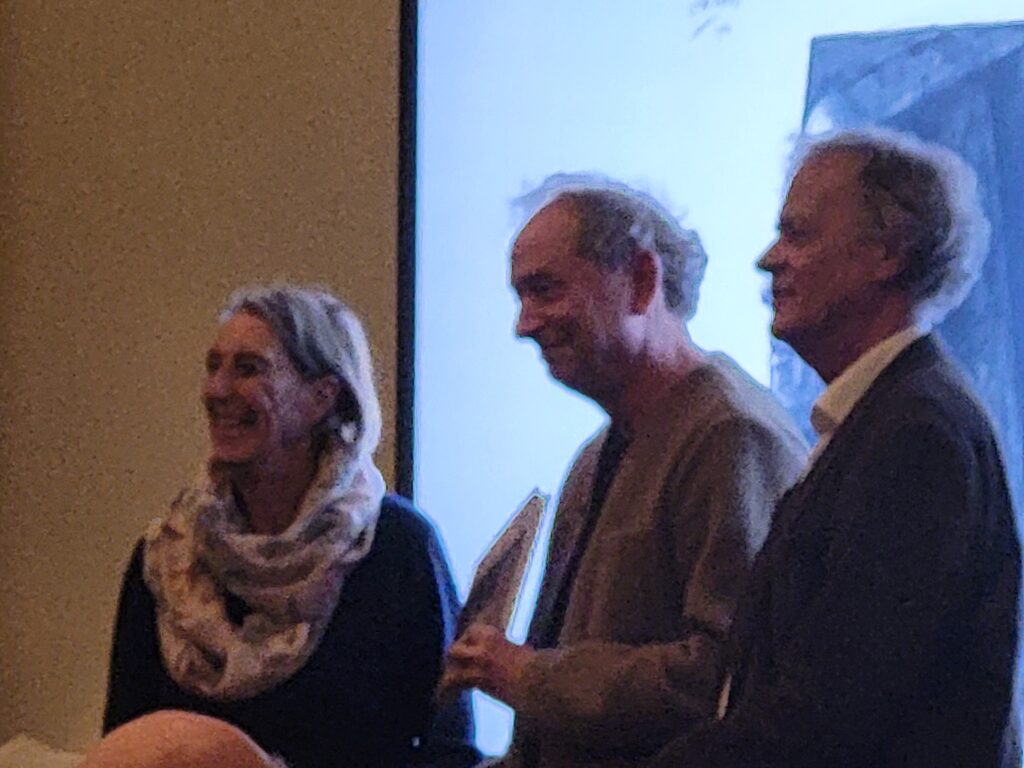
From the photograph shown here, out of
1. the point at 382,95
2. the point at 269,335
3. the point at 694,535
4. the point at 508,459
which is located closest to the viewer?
the point at 694,535

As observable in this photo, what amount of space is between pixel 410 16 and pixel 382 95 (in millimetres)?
160

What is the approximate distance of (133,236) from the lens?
310cm

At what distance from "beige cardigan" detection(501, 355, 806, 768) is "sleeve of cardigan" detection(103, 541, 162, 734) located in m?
0.71

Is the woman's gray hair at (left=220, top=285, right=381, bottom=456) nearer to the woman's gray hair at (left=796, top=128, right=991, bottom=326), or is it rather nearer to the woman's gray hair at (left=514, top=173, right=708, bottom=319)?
the woman's gray hair at (left=514, top=173, right=708, bottom=319)

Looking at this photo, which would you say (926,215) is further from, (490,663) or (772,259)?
(490,663)

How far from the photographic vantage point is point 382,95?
9.27ft

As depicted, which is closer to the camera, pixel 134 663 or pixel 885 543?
pixel 885 543

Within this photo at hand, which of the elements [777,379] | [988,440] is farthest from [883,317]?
[777,379]

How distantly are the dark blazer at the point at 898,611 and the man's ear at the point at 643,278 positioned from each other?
41 centimetres

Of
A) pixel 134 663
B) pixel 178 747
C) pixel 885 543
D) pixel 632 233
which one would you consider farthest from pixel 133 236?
pixel 885 543

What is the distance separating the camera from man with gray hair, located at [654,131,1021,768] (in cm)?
123

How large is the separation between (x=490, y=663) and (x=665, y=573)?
23 cm

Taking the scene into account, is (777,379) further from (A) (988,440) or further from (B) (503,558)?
(A) (988,440)

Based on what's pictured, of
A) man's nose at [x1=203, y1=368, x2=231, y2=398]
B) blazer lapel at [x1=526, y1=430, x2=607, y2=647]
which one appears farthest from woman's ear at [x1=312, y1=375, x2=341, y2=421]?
blazer lapel at [x1=526, y1=430, x2=607, y2=647]
